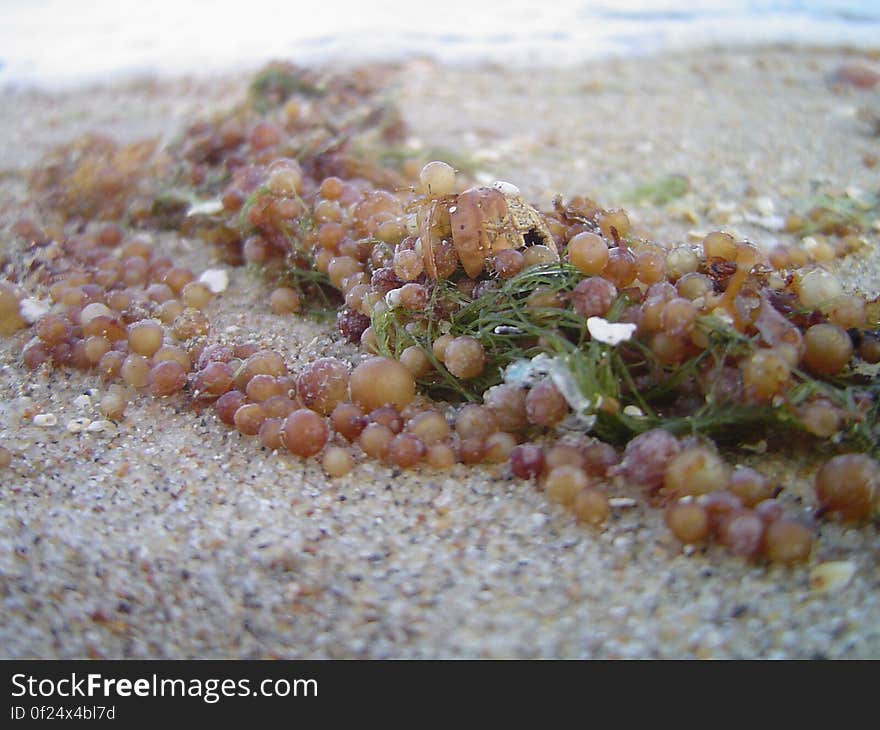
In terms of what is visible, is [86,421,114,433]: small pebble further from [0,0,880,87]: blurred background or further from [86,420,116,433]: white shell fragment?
[0,0,880,87]: blurred background

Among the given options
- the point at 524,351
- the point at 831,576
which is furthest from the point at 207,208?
the point at 831,576

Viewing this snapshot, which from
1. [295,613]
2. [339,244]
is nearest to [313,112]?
[339,244]

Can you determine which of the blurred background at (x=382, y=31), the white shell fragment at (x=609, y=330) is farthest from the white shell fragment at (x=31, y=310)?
the blurred background at (x=382, y=31)

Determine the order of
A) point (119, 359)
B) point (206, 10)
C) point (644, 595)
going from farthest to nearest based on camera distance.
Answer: point (206, 10), point (119, 359), point (644, 595)

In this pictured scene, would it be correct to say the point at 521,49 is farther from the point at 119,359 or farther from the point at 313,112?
the point at 119,359

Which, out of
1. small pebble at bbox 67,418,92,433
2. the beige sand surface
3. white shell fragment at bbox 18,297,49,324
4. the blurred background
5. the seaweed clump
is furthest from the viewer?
the blurred background

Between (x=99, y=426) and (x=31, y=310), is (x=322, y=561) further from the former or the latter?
(x=31, y=310)

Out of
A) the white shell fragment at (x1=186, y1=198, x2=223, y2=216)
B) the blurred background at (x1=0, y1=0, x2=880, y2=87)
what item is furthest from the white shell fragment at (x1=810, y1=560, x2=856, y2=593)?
the blurred background at (x1=0, y1=0, x2=880, y2=87)
